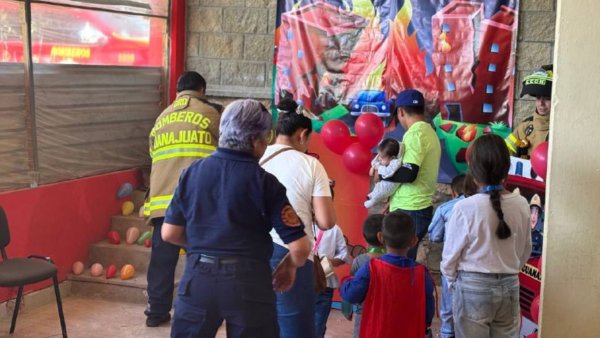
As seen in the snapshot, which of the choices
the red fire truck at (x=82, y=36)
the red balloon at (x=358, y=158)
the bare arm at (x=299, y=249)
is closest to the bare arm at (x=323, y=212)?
the bare arm at (x=299, y=249)

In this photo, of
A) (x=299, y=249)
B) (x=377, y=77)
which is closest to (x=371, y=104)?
(x=377, y=77)

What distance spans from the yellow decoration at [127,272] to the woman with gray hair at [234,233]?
293 cm

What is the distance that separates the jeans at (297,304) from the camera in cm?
330

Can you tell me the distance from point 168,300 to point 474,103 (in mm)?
2605

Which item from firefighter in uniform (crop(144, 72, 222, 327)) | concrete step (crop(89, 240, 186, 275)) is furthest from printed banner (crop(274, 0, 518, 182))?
concrete step (crop(89, 240, 186, 275))

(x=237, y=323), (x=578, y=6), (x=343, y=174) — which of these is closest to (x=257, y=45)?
(x=343, y=174)

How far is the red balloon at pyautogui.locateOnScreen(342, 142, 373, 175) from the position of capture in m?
5.50

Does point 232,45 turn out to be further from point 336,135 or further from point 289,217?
point 289,217

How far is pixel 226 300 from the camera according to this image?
9.04 ft

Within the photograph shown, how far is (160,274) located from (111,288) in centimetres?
75

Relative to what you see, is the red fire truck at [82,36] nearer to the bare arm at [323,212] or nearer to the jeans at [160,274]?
the jeans at [160,274]

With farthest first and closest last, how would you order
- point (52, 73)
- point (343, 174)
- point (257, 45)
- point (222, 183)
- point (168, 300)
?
point (257, 45), point (343, 174), point (52, 73), point (168, 300), point (222, 183)

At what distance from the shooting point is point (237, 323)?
9.12 ft

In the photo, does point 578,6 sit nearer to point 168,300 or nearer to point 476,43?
point 476,43
